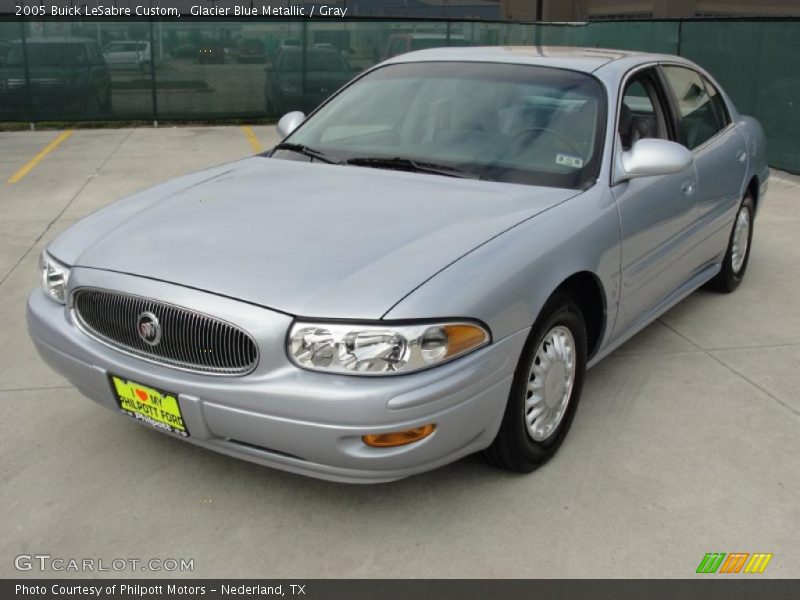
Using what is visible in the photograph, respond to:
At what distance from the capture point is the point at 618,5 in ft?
91.7

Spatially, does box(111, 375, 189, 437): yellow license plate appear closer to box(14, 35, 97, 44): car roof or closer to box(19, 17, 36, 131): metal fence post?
box(19, 17, 36, 131): metal fence post

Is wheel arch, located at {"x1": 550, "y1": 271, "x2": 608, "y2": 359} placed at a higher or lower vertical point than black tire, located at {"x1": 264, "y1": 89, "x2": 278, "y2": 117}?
higher

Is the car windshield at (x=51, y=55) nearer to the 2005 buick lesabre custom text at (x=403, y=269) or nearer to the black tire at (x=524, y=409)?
the 2005 buick lesabre custom text at (x=403, y=269)

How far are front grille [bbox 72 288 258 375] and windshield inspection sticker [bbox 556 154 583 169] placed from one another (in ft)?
5.56

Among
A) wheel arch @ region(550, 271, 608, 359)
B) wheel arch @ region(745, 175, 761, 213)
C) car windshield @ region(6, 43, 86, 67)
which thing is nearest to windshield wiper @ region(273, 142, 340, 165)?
wheel arch @ region(550, 271, 608, 359)

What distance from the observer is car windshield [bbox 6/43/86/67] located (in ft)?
44.5

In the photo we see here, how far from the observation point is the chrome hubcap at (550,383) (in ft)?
10.2

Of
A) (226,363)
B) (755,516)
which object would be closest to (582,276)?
(755,516)

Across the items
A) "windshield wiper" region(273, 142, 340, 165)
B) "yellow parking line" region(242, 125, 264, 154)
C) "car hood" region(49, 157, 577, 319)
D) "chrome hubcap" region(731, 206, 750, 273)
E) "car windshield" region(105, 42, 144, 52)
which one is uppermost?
"windshield wiper" region(273, 142, 340, 165)

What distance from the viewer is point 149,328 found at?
2.80m

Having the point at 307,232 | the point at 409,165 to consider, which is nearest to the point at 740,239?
the point at 409,165

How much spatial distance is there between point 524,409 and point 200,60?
42.3ft

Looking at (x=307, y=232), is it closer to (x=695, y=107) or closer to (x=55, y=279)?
(x=55, y=279)

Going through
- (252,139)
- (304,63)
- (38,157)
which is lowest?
(252,139)
